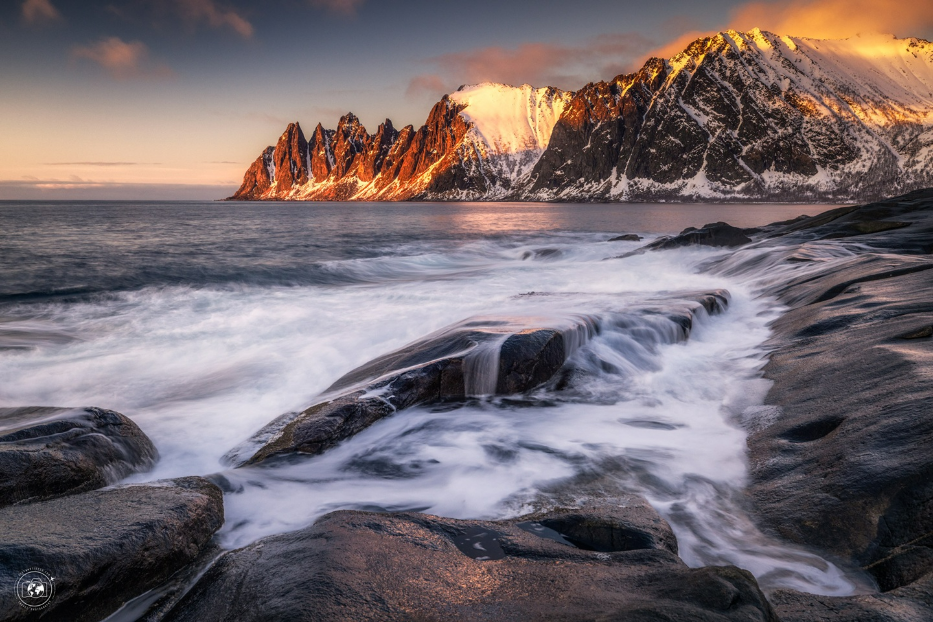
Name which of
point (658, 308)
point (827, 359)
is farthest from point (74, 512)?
point (658, 308)

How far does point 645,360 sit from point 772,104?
7145 inches

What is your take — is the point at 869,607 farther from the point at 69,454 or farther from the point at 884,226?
the point at 884,226

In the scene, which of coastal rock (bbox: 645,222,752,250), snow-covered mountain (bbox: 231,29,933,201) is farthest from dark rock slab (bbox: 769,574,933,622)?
snow-covered mountain (bbox: 231,29,933,201)

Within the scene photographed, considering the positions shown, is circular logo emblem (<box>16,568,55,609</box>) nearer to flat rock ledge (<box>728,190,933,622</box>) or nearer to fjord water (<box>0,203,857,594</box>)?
fjord water (<box>0,203,857,594</box>)

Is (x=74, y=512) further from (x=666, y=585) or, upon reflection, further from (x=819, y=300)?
(x=819, y=300)

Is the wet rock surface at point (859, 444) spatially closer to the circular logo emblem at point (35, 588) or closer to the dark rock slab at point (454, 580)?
the dark rock slab at point (454, 580)

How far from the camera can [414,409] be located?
18.2 feet

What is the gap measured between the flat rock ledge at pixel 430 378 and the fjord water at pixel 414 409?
7.2 inches

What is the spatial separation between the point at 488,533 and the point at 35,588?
6.94 feet

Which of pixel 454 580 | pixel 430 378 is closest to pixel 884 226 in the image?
pixel 430 378

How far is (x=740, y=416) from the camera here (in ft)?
17.1

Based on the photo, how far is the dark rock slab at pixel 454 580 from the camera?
74.7 inches

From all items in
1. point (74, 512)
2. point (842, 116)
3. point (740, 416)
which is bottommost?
point (740, 416)

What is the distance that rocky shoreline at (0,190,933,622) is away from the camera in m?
1.99
